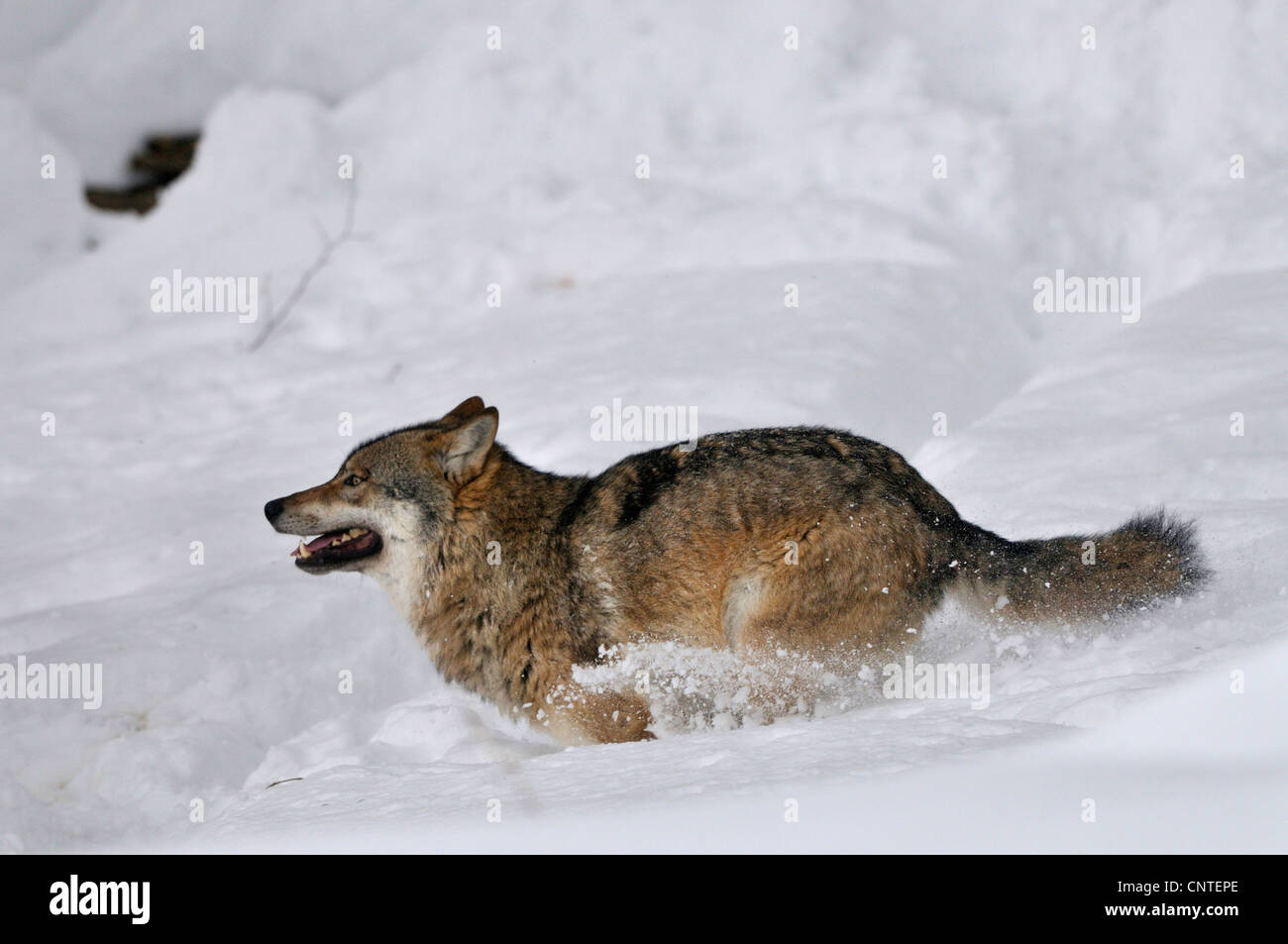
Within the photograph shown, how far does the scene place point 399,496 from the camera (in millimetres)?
5293

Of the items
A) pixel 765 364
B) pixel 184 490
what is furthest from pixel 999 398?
pixel 184 490

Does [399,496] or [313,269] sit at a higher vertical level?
[313,269]

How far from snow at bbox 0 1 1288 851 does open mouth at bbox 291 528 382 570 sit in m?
0.80

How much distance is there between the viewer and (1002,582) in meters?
4.85

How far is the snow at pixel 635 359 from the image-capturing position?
3574 millimetres

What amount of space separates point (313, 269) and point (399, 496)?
25.3 feet
